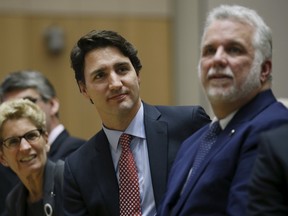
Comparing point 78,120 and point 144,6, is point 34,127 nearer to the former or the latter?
point 78,120

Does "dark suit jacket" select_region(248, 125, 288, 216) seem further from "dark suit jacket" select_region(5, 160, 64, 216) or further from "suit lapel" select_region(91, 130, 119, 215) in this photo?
"dark suit jacket" select_region(5, 160, 64, 216)

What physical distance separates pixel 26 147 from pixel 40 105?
77 cm

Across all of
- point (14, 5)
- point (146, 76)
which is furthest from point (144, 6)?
point (14, 5)

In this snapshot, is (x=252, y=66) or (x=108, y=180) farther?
(x=108, y=180)

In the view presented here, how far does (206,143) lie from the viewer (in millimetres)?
2473

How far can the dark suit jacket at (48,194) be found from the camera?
340 cm

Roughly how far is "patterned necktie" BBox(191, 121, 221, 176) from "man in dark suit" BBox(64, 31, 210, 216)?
1.57 ft

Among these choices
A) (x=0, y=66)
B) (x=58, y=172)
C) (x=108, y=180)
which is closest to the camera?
(x=108, y=180)

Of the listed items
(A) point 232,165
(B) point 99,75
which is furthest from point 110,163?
(A) point 232,165

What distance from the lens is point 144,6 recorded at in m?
7.28

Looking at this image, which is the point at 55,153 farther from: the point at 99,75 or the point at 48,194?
the point at 99,75

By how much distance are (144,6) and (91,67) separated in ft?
14.5

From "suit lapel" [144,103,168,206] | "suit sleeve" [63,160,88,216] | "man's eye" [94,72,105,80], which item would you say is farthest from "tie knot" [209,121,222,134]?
"suit sleeve" [63,160,88,216]

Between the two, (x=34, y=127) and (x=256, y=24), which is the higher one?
(x=256, y=24)
